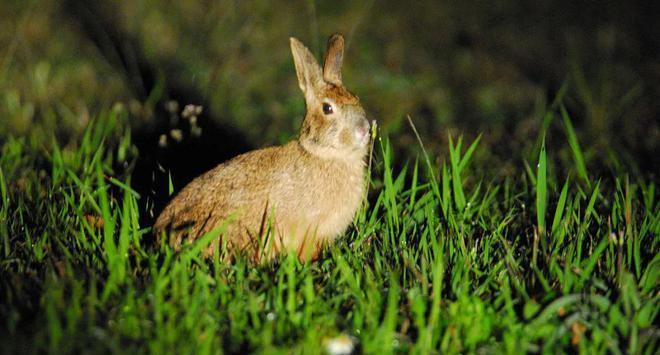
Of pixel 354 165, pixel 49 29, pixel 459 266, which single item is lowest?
pixel 459 266

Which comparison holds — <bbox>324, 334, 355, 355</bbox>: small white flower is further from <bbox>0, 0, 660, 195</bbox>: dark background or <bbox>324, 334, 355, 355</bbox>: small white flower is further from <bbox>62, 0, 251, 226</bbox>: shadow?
<bbox>0, 0, 660, 195</bbox>: dark background

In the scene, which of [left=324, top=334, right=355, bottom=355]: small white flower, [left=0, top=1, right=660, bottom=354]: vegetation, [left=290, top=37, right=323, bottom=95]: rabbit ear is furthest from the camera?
[left=290, top=37, right=323, bottom=95]: rabbit ear

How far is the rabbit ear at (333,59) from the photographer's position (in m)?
3.71

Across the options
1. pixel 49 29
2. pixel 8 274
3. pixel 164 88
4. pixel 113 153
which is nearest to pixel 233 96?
pixel 164 88

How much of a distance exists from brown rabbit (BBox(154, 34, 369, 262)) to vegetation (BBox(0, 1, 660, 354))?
0.47 ft

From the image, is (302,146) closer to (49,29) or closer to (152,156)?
(152,156)

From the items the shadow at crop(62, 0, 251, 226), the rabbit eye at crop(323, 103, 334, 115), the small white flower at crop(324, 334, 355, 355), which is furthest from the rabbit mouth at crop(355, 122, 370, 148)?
the small white flower at crop(324, 334, 355, 355)

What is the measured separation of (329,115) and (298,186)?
1.23 ft

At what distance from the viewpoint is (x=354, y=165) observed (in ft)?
12.0

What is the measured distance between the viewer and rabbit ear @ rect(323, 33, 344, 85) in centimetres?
371

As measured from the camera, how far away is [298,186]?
350 cm

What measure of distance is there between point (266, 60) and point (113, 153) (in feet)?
10.2

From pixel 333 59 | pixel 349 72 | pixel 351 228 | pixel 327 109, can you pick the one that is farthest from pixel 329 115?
pixel 349 72

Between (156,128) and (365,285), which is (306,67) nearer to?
(365,285)
